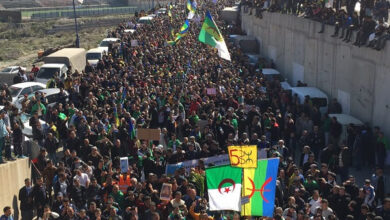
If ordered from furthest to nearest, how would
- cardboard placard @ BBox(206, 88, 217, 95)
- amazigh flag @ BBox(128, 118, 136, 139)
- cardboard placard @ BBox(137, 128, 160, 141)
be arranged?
1. cardboard placard @ BBox(206, 88, 217, 95)
2. amazigh flag @ BBox(128, 118, 136, 139)
3. cardboard placard @ BBox(137, 128, 160, 141)

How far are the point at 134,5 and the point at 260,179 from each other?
323 ft

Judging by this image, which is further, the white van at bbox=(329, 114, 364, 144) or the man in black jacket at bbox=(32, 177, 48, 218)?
the white van at bbox=(329, 114, 364, 144)

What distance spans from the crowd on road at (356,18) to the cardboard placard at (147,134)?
27.6 ft

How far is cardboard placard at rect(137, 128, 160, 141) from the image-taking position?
50.9 feet

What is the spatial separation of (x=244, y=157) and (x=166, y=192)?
2.15 meters

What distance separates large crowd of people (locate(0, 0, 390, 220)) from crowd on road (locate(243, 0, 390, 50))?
2770mm

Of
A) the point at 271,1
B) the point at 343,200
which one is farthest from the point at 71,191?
the point at 271,1

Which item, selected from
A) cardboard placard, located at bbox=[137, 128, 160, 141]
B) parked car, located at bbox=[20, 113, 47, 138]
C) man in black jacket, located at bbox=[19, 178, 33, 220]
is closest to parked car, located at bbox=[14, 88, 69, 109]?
parked car, located at bbox=[20, 113, 47, 138]

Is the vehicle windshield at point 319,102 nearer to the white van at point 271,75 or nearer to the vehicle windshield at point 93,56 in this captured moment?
the white van at point 271,75

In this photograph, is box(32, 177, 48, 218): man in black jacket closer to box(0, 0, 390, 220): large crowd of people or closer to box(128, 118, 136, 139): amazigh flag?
box(0, 0, 390, 220): large crowd of people

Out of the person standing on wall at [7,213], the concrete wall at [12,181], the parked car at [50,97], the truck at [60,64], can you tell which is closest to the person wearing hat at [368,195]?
the person standing on wall at [7,213]

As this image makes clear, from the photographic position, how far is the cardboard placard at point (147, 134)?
1552cm

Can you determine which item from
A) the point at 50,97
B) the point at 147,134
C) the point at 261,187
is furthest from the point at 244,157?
the point at 50,97

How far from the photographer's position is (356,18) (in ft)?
74.1
